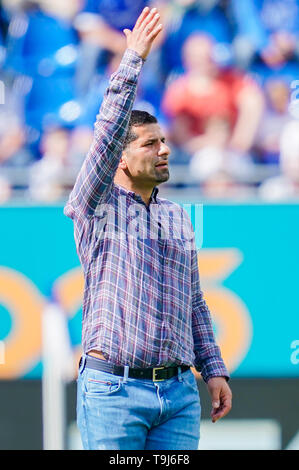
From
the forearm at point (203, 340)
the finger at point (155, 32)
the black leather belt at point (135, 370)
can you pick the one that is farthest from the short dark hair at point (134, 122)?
the black leather belt at point (135, 370)

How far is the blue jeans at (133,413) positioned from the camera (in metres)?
2.97

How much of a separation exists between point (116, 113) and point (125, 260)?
0.55m

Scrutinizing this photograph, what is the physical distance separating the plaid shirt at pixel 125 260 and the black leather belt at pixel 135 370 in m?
0.03

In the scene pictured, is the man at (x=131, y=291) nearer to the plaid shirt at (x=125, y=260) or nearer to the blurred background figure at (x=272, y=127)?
the plaid shirt at (x=125, y=260)

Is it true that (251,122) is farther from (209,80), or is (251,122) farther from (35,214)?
(35,214)

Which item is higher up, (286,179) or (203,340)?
(286,179)

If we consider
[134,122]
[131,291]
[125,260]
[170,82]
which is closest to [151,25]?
[134,122]

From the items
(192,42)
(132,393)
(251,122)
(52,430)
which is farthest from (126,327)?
(192,42)

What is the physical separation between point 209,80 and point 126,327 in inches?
144

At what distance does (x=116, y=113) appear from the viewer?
291 centimetres

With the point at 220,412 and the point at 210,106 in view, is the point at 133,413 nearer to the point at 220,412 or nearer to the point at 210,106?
the point at 220,412

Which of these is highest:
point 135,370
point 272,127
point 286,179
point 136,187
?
point 272,127

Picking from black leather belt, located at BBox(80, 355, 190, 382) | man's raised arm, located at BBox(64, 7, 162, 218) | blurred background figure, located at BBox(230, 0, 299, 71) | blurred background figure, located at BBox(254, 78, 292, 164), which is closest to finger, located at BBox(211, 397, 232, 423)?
black leather belt, located at BBox(80, 355, 190, 382)

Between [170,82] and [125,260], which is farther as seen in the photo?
[170,82]
